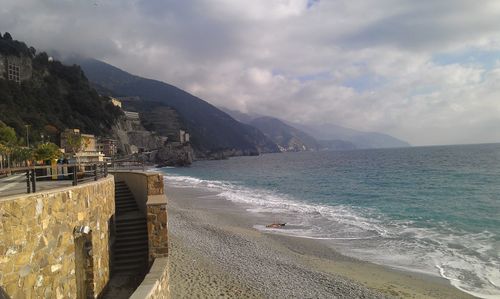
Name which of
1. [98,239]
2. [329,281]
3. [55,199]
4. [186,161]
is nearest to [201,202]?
[329,281]

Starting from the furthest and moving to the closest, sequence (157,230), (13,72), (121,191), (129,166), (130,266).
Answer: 1. (13,72)
2. (129,166)
3. (121,191)
4. (130,266)
5. (157,230)

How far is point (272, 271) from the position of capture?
13.5 metres

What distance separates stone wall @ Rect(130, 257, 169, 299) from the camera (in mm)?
6199

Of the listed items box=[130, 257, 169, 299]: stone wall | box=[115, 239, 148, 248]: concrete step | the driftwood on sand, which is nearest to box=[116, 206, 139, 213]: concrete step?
box=[115, 239, 148, 248]: concrete step

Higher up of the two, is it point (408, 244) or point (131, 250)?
point (131, 250)

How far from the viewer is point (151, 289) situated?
650 centimetres

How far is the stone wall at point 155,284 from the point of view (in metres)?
6.20

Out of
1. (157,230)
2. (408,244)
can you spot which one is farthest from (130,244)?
Answer: (408,244)

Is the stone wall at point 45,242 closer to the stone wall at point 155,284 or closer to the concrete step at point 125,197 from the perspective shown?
the stone wall at point 155,284

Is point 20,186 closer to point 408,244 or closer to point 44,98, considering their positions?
point 408,244

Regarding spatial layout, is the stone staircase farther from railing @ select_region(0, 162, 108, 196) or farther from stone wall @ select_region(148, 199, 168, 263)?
railing @ select_region(0, 162, 108, 196)

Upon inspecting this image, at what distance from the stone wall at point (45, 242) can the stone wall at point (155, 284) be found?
59.8 inches

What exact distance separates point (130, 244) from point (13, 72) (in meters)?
83.9

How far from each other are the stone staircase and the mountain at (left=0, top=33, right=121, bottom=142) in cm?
5235
